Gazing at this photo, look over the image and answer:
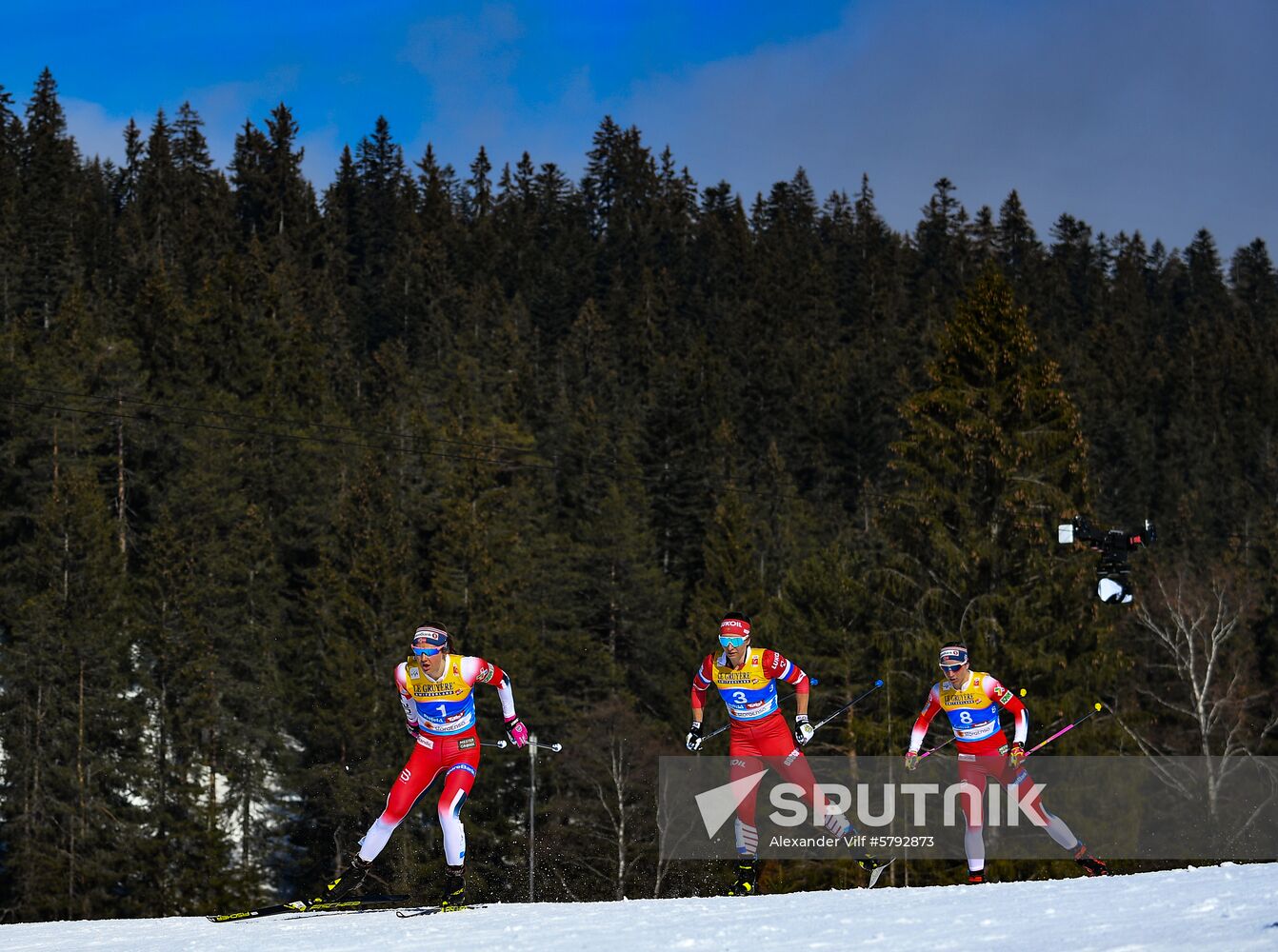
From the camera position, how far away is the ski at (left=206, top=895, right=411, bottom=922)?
1255 cm

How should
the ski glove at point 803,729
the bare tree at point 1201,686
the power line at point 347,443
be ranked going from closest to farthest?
1. the ski glove at point 803,729
2. the bare tree at point 1201,686
3. the power line at point 347,443

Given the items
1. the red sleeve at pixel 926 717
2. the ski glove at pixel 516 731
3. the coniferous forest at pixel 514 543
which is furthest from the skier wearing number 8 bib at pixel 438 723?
the coniferous forest at pixel 514 543

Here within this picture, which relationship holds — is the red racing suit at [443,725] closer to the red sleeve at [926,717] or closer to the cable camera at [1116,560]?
the red sleeve at [926,717]

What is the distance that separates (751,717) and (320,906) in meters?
4.17

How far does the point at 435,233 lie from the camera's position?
137375 mm

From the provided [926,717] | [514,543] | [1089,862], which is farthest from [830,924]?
[514,543]

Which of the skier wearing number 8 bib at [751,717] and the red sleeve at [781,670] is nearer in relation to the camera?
→ the skier wearing number 8 bib at [751,717]

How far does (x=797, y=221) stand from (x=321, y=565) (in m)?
118

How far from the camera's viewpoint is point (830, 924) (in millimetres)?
9539

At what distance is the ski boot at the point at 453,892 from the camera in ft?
39.6

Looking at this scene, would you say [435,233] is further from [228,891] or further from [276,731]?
[228,891]

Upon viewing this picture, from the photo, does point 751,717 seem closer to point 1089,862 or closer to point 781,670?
point 781,670

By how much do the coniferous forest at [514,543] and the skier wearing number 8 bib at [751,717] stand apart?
18.5 meters

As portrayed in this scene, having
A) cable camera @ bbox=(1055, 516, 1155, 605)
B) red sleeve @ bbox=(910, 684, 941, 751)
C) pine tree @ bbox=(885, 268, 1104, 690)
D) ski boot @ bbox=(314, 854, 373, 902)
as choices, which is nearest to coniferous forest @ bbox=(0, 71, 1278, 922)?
pine tree @ bbox=(885, 268, 1104, 690)
